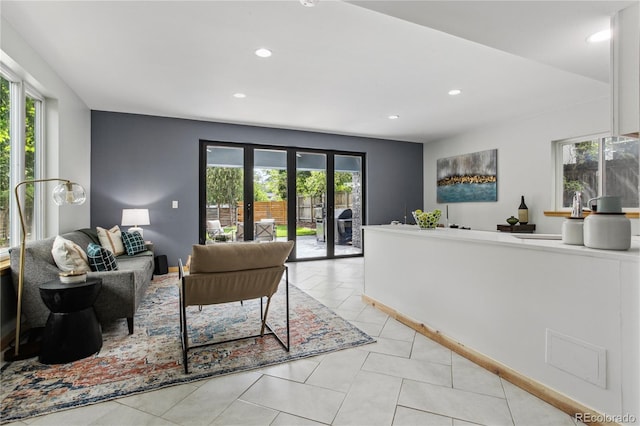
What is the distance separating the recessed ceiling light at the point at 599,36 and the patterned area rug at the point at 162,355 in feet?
8.66

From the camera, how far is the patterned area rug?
185 centimetres

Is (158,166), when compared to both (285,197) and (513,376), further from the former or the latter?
(513,376)

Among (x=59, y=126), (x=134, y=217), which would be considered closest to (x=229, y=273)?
(x=59, y=126)

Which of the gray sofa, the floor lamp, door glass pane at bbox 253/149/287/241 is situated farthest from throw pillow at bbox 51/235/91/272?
door glass pane at bbox 253/149/287/241

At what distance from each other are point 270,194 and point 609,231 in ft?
16.2

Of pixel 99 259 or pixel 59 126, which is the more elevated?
pixel 59 126

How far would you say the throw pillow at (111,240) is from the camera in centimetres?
384

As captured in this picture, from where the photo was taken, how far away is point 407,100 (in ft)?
14.0

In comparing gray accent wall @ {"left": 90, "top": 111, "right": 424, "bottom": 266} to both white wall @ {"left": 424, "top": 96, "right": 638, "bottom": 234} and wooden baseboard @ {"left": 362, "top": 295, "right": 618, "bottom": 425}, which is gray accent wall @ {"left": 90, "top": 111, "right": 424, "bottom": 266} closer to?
white wall @ {"left": 424, "top": 96, "right": 638, "bottom": 234}

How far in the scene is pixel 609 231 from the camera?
5.20 ft

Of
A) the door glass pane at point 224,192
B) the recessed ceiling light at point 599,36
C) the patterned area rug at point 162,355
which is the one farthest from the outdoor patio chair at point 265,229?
the recessed ceiling light at point 599,36

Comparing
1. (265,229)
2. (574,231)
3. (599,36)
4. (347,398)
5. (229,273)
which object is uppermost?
(599,36)

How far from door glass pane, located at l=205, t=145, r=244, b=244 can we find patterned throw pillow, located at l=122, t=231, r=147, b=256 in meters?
1.22

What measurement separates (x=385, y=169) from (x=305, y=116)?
2.50 meters
